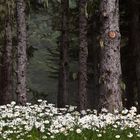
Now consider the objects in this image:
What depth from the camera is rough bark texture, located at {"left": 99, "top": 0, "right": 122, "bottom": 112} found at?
1144cm

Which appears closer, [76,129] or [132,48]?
[76,129]

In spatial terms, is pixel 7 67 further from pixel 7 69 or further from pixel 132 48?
pixel 132 48

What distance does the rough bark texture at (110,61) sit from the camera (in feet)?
37.5

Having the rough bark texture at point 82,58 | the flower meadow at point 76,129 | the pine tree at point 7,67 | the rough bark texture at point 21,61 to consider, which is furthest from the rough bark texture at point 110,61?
the pine tree at point 7,67

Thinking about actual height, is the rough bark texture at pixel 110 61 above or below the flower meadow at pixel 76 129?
above

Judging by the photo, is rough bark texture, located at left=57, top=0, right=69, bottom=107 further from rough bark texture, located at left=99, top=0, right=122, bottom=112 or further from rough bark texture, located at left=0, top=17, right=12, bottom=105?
rough bark texture, located at left=99, top=0, right=122, bottom=112

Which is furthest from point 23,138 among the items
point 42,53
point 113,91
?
point 42,53

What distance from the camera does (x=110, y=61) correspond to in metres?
11.4

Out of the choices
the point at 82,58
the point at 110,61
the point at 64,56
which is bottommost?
the point at 64,56

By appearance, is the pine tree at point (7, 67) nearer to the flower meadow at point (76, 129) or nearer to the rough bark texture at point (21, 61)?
the rough bark texture at point (21, 61)

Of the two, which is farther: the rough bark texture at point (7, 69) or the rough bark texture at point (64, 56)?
the rough bark texture at point (64, 56)

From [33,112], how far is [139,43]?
553 inches

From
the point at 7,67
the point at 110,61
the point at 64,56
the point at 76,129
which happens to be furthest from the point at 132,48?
the point at 76,129

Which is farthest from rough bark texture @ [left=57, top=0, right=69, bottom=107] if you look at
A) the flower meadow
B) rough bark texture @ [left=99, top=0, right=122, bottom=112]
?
the flower meadow
